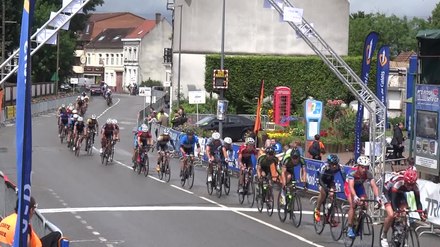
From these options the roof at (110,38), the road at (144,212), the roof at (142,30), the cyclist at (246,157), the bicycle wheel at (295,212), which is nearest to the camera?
the road at (144,212)

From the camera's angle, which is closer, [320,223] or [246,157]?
[320,223]

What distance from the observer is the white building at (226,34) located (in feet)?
204

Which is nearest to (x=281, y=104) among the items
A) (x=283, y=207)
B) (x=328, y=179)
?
(x=283, y=207)

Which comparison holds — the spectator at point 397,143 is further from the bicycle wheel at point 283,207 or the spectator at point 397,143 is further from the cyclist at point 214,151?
the bicycle wheel at point 283,207

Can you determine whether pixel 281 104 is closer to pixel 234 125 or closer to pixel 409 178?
pixel 234 125

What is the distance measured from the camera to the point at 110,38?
140750 mm

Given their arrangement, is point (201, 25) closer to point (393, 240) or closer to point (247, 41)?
point (247, 41)

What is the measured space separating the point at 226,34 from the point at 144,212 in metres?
45.3

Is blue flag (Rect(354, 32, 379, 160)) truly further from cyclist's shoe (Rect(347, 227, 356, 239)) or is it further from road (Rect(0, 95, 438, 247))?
cyclist's shoe (Rect(347, 227, 356, 239))

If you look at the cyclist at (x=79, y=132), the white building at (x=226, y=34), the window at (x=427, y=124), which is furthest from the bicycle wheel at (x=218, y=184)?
the white building at (x=226, y=34)

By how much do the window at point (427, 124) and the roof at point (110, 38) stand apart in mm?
116525

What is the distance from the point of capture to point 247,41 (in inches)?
2467

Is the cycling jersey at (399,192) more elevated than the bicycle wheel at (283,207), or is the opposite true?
the cycling jersey at (399,192)

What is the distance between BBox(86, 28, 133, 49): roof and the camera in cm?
13688
